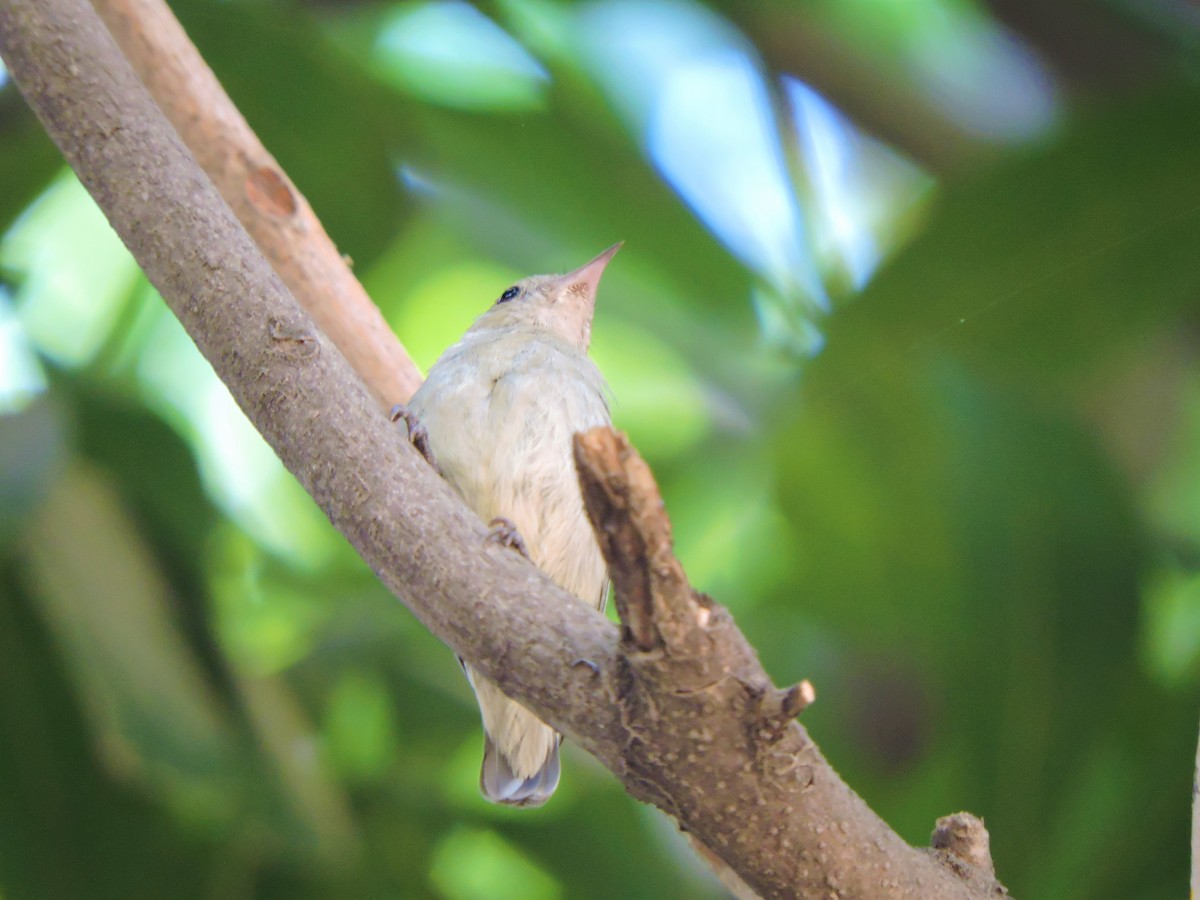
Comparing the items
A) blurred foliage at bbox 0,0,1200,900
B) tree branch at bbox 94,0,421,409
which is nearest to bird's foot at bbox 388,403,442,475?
tree branch at bbox 94,0,421,409

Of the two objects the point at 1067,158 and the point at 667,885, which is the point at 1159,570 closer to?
the point at 1067,158

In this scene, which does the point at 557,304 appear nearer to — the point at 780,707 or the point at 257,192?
the point at 257,192

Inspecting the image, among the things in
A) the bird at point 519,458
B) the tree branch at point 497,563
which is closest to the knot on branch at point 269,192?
the bird at point 519,458

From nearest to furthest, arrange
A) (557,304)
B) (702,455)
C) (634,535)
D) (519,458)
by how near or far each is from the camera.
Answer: (634,535)
(519,458)
(557,304)
(702,455)

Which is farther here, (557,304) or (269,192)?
(557,304)

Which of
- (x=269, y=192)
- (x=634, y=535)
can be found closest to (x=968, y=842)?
(x=634, y=535)

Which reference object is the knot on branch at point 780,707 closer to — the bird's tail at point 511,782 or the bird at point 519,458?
the bird at point 519,458
